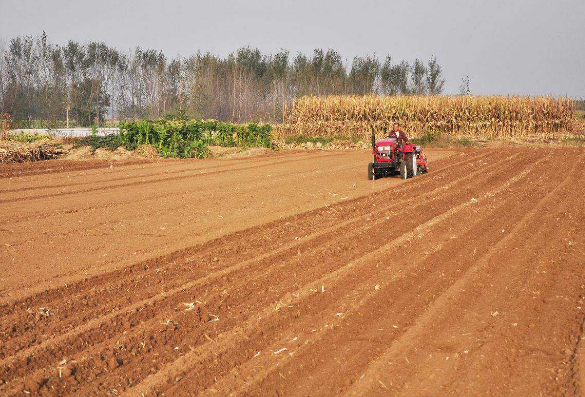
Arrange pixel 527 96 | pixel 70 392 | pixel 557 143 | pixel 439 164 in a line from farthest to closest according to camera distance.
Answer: pixel 527 96, pixel 557 143, pixel 439 164, pixel 70 392

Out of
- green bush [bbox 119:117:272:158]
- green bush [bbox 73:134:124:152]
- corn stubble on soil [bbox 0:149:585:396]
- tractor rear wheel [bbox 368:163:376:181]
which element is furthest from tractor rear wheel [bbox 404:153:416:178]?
green bush [bbox 73:134:124:152]

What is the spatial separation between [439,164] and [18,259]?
16.5 metres

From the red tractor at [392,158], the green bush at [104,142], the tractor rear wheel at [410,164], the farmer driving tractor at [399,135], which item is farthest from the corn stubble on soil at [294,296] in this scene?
the green bush at [104,142]

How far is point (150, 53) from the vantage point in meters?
68.1

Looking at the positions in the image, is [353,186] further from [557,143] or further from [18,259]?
[557,143]

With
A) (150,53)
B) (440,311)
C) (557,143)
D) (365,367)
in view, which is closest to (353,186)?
(440,311)

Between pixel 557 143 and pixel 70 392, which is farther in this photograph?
pixel 557 143

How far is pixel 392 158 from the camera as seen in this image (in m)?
16.2

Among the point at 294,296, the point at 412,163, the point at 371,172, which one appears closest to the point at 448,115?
the point at 412,163

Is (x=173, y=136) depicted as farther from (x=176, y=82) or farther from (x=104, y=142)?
(x=176, y=82)

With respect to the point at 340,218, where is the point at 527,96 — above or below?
above

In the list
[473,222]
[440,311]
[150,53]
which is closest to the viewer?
[440,311]

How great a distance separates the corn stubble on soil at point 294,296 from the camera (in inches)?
181

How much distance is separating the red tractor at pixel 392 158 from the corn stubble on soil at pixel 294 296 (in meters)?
3.21
